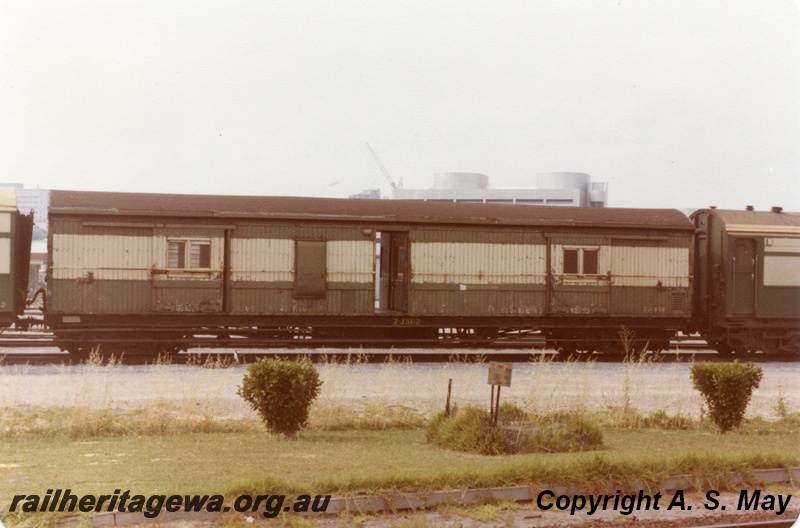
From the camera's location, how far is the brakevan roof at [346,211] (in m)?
18.4

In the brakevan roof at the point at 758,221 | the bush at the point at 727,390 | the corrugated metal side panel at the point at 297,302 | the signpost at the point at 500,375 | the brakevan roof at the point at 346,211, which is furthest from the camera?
the brakevan roof at the point at 758,221

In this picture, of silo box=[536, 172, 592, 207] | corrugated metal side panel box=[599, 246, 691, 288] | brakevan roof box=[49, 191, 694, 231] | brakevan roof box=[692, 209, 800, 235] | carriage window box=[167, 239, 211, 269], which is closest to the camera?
brakevan roof box=[49, 191, 694, 231]

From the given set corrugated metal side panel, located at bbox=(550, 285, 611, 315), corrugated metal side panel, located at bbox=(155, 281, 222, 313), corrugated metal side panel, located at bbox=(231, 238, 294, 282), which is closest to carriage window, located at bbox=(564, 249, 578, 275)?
corrugated metal side panel, located at bbox=(550, 285, 611, 315)

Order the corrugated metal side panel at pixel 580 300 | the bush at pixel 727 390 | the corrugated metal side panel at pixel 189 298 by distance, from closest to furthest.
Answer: the bush at pixel 727 390 < the corrugated metal side panel at pixel 189 298 < the corrugated metal side panel at pixel 580 300

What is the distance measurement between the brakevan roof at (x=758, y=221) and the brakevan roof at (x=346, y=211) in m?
0.94

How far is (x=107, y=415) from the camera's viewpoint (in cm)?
1125

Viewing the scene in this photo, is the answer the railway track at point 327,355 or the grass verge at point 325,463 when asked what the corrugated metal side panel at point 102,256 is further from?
the grass verge at point 325,463

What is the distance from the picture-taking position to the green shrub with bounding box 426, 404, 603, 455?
10.0 meters

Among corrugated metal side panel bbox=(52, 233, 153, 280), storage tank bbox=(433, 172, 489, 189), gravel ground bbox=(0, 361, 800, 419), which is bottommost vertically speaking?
gravel ground bbox=(0, 361, 800, 419)

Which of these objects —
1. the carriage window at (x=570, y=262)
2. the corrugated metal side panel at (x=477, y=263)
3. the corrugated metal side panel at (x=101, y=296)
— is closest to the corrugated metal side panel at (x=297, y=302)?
the corrugated metal side panel at (x=477, y=263)

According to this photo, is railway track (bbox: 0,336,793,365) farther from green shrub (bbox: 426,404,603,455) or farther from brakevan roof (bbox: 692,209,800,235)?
green shrub (bbox: 426,404,603,455)

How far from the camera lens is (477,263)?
2009 cm

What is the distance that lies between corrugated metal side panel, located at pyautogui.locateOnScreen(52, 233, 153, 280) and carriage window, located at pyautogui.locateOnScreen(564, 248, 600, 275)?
1031 cm

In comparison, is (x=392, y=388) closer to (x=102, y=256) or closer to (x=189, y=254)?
(x=189, y=254)
